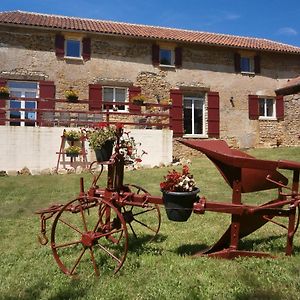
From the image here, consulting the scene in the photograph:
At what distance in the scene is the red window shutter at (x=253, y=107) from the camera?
18953mm

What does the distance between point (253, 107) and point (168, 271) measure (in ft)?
53.2

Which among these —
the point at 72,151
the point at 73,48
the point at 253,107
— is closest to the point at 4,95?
the point at 72,151

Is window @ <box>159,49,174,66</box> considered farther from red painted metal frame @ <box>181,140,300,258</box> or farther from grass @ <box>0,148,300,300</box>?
red painted metal frame @ <box>181,140,300,258</box>

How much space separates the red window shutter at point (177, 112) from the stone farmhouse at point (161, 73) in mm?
47

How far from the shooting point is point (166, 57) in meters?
18.1

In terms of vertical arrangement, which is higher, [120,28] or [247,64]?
[120,28]

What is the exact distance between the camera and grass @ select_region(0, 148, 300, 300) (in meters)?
3.47

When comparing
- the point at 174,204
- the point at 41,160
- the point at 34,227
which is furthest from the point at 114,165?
the point at 41,160

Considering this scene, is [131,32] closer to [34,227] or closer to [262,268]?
[34,227]

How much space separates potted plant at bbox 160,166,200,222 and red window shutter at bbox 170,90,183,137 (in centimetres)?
1311

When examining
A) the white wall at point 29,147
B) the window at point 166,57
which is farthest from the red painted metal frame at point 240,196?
the window at point 166,57

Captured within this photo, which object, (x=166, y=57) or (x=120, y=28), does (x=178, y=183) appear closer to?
(x=166, y=57)

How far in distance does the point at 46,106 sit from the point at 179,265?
41.7 feet

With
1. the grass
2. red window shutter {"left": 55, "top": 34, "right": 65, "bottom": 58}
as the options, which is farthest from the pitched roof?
the grass
